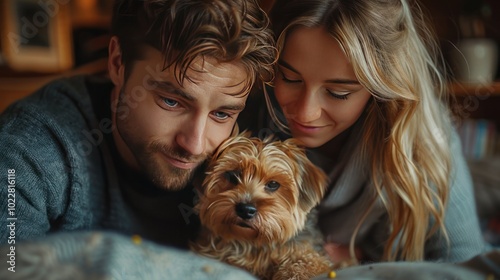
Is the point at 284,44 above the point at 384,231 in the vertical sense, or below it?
above

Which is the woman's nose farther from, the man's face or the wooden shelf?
the wooden shelf

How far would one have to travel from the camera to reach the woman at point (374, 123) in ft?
2.04

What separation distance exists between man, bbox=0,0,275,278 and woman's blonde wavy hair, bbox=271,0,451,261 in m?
0.08

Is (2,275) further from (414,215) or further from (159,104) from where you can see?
(414,215)

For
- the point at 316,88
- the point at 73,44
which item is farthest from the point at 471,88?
the point at 73,44

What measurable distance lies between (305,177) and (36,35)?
462 millimetres

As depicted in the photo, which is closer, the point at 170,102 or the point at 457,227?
the point at 170,102

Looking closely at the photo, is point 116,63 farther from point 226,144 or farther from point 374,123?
point 374,123

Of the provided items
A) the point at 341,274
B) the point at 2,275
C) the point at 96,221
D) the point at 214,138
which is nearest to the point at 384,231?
the point at 341,274

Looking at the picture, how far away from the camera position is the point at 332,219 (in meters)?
0.73

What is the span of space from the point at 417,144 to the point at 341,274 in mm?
225

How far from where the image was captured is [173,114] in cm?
62

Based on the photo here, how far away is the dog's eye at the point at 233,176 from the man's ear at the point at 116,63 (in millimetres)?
185

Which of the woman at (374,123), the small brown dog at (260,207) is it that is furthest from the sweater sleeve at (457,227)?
the small brown dog at (260,207)
